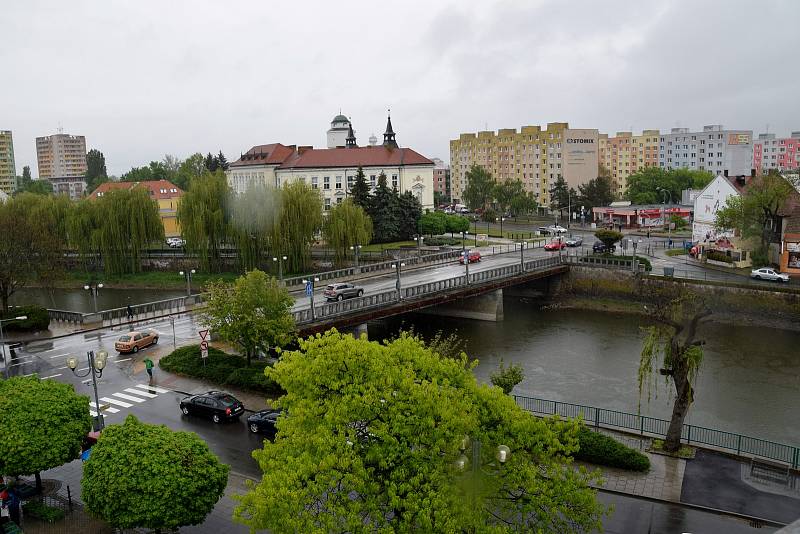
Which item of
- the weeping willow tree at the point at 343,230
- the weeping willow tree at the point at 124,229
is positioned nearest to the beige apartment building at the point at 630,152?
the weeping willow tree at the point at 343,230

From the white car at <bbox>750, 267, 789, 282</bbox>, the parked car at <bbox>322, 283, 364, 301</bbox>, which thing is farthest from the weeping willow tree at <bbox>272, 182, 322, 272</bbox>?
the white car at <bbox>750, 267, 789, 282</bbox>

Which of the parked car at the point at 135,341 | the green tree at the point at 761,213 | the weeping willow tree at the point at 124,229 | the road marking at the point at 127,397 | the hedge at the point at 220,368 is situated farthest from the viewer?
the weeping willow tree at the point at 124,229

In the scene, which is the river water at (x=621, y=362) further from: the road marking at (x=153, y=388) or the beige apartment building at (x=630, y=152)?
the beige apartment building at (x=630, y=152)

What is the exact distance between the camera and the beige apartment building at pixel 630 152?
421ft

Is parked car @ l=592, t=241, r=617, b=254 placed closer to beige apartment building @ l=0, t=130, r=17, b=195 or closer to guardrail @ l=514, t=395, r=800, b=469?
guardrail @ l=514, t=395, r=800, b=469

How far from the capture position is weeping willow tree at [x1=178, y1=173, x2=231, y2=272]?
195ft

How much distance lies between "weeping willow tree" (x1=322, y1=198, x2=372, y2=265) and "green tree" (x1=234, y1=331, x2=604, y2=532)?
4655 cm

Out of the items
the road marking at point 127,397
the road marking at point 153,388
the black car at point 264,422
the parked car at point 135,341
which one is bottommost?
the road marking at point 127,397

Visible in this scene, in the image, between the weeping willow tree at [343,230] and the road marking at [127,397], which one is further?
the weeping willow tree at [343,230]

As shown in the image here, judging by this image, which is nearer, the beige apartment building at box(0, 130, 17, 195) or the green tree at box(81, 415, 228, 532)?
the green tree at box(81, 415, 228, 532)

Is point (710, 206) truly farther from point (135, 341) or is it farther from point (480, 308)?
point (135, 341)

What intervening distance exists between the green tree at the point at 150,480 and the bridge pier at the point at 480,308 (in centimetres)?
3469

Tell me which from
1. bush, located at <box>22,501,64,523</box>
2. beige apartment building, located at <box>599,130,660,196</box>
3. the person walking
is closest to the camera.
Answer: bush, located at <box>22,501,64,523</box>

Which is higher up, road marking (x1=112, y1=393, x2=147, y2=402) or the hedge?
the hedge
